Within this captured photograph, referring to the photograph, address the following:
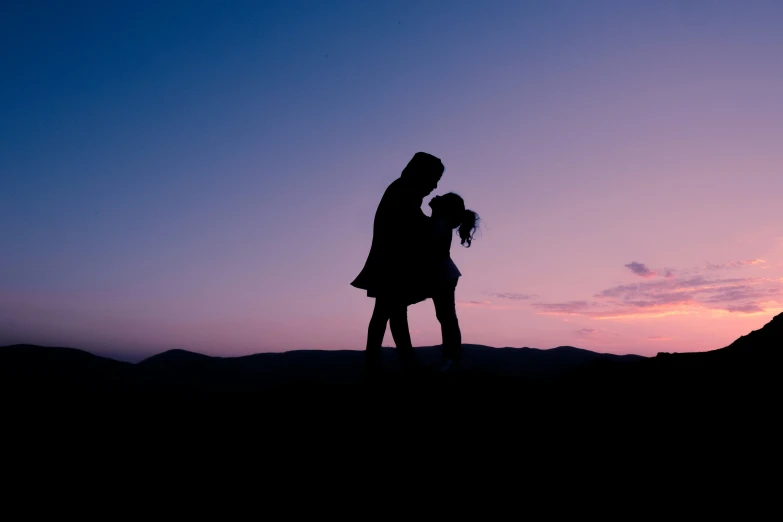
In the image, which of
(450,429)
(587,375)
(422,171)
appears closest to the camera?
(450,429)

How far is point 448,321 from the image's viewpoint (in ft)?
14.8

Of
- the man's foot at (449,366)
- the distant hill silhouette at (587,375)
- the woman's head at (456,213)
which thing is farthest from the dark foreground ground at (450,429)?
the woman's head at (456,213)

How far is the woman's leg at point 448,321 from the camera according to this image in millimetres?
4465

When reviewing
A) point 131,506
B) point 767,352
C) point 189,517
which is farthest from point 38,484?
point 767,352

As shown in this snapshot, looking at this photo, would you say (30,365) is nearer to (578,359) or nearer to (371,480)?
(371,480)

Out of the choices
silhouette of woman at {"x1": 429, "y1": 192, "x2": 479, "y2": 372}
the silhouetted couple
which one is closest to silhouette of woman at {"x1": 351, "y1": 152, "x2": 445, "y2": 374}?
the silhouetted couple

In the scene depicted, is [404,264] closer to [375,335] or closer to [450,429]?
[375,335]

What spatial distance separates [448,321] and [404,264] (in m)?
0.78

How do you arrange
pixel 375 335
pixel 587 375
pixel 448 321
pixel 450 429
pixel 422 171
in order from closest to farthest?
1. pixel 450 429
2. pixel 375 335
3. pixel 422 171
4. pixel 587 375
5. pixel 448 321

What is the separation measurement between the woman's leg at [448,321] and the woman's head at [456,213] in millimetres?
574

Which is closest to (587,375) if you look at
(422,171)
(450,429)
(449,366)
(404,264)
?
(449,366)

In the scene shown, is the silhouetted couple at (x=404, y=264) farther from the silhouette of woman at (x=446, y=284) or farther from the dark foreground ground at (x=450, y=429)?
the dark foreground ground at (x=450, y=429)

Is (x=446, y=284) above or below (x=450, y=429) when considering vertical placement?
above

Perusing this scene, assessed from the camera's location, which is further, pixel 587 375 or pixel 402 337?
pixel 587 375
